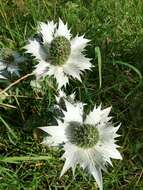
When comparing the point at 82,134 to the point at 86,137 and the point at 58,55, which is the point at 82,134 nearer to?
the point at 86,137

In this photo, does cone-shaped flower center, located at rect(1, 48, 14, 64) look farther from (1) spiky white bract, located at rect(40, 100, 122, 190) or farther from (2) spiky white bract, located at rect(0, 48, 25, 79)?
(1) spiky white bract, located at rect(40, 100, 122, 190)

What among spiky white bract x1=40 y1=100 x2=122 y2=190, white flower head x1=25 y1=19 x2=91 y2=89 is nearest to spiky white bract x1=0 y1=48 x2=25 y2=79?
white flower head x1=25 y1=19 x2=91 y2=89

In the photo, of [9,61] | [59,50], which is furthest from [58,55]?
[9,61]

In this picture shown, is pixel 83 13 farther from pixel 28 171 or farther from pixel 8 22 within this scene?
pixel 28 171

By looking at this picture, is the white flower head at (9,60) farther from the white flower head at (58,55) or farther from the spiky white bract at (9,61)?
the white flower head at (58,55)

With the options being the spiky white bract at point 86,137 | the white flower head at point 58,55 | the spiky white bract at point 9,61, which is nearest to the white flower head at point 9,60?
the spiky white bract at point 9,61
